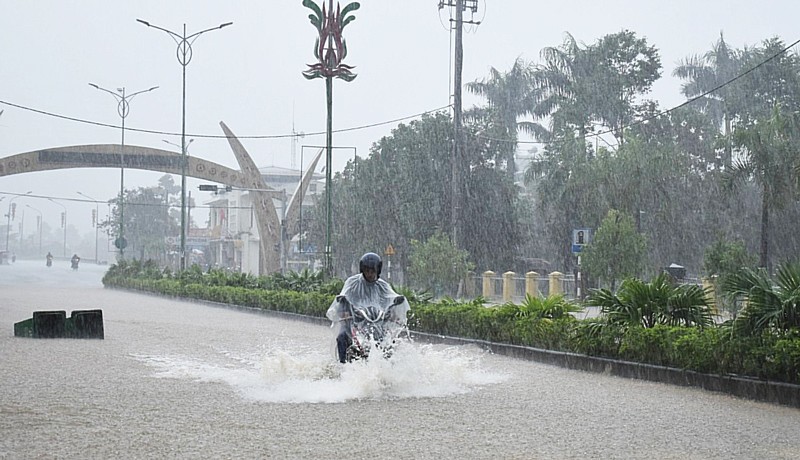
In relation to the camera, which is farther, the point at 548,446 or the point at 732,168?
the point at 732,168

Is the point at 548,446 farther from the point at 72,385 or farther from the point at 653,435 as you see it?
the point at 72,385

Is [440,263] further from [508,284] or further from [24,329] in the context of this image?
[24,329]

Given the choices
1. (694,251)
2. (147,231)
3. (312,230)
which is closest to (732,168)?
(694,251)

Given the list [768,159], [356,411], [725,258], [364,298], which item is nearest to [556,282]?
[725,258]

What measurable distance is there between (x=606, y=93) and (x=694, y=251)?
37.6 ft

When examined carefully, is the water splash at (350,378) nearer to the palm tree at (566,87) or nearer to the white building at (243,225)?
the palm tree at (566,87)

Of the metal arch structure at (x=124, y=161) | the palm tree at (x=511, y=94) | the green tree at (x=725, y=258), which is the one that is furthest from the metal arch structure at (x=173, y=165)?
the green tree at (x=725, y=258)

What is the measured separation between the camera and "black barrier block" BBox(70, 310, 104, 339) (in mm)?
18953

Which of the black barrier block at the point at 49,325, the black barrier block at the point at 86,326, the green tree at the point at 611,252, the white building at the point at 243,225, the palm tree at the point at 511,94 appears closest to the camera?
the black barrier block at the point at 49,325

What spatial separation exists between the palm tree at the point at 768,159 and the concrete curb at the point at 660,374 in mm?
19296

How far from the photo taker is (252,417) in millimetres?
9461

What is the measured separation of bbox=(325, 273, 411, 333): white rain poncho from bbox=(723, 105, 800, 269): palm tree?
81.0 ft

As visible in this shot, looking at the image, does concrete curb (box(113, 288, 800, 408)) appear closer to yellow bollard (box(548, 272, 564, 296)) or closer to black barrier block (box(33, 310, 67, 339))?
black barrier block (box(33, 310, 67, 339))

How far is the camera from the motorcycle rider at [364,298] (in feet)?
39.5
